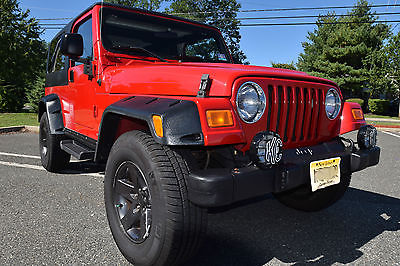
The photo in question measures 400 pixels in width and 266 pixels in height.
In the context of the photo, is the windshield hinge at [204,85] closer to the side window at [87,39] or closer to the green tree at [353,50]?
the side window at [87,39]

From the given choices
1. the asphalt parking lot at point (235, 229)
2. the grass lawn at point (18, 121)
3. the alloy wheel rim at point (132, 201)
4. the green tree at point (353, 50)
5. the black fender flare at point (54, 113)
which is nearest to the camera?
the alloy wheel rim at point (132, 201)

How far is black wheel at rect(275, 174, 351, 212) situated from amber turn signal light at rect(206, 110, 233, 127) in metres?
1.31

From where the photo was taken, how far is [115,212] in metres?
2.33

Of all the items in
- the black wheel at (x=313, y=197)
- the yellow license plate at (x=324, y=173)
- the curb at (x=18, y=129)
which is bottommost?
the curb at (x=18, y=129)

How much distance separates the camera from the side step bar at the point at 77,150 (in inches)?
124

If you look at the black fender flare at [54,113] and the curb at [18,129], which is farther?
the curb at [18,129]

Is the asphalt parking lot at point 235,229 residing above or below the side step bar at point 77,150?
below

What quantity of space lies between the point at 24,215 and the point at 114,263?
4.46 ft

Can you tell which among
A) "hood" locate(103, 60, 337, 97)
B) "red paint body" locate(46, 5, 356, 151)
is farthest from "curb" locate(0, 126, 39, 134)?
"hood" locate(103, 60, 337, 97)

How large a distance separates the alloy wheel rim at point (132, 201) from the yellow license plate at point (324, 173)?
3.45 ft

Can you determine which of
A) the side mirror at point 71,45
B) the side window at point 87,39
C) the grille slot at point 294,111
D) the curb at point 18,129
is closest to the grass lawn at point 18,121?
the curb at point 18,129

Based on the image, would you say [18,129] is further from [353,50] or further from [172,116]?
[353,50]

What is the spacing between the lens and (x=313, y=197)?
3.06 meters

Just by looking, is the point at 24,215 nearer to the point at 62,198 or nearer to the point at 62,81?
the point at 62,198
